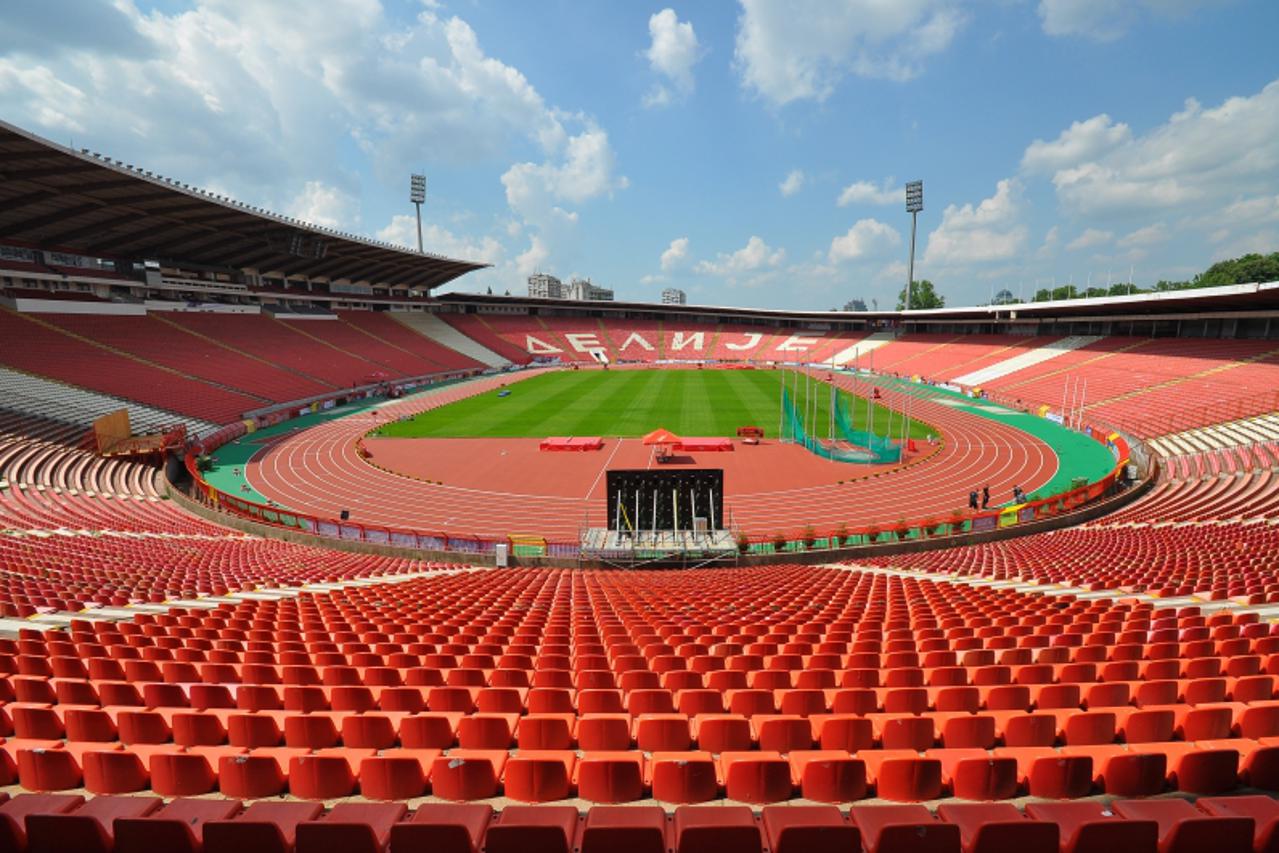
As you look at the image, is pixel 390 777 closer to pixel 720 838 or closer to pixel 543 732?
pixel 543 732

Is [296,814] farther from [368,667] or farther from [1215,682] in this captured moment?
[1215,682]

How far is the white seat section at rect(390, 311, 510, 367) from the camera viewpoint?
270 feet

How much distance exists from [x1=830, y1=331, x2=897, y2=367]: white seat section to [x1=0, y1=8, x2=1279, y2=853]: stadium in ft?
88.3

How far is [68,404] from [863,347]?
8396cm

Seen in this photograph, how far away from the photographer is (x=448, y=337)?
279ft

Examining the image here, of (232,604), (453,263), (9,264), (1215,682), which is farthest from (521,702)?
(453,263)

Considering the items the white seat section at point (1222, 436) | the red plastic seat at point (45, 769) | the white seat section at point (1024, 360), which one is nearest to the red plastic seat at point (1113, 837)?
the red plastic seat at point (45, 769)

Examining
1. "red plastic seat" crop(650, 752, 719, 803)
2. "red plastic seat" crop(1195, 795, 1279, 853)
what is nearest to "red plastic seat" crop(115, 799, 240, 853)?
"red plastic seat" crop(650, 752, 719, 803)

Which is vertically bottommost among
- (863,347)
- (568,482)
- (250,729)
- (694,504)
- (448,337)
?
(568,482)

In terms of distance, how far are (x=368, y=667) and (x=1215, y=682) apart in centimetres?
925

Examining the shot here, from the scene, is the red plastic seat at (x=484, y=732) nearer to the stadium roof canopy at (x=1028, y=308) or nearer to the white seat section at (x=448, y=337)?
the stadium roof canopy at (x=1028, y=308)

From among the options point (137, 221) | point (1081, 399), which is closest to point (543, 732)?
point (1081, 399)

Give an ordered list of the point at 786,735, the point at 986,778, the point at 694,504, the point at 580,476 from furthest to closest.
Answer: the point at 580,476, the point at 694,504, the point at 786,735, the point at 986,778

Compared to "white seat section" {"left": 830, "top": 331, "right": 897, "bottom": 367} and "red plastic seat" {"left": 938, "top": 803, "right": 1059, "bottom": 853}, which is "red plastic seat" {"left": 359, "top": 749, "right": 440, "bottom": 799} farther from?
"white seat section" {"left": 830, "top": 331, "right": 897, "bottom": 367}
